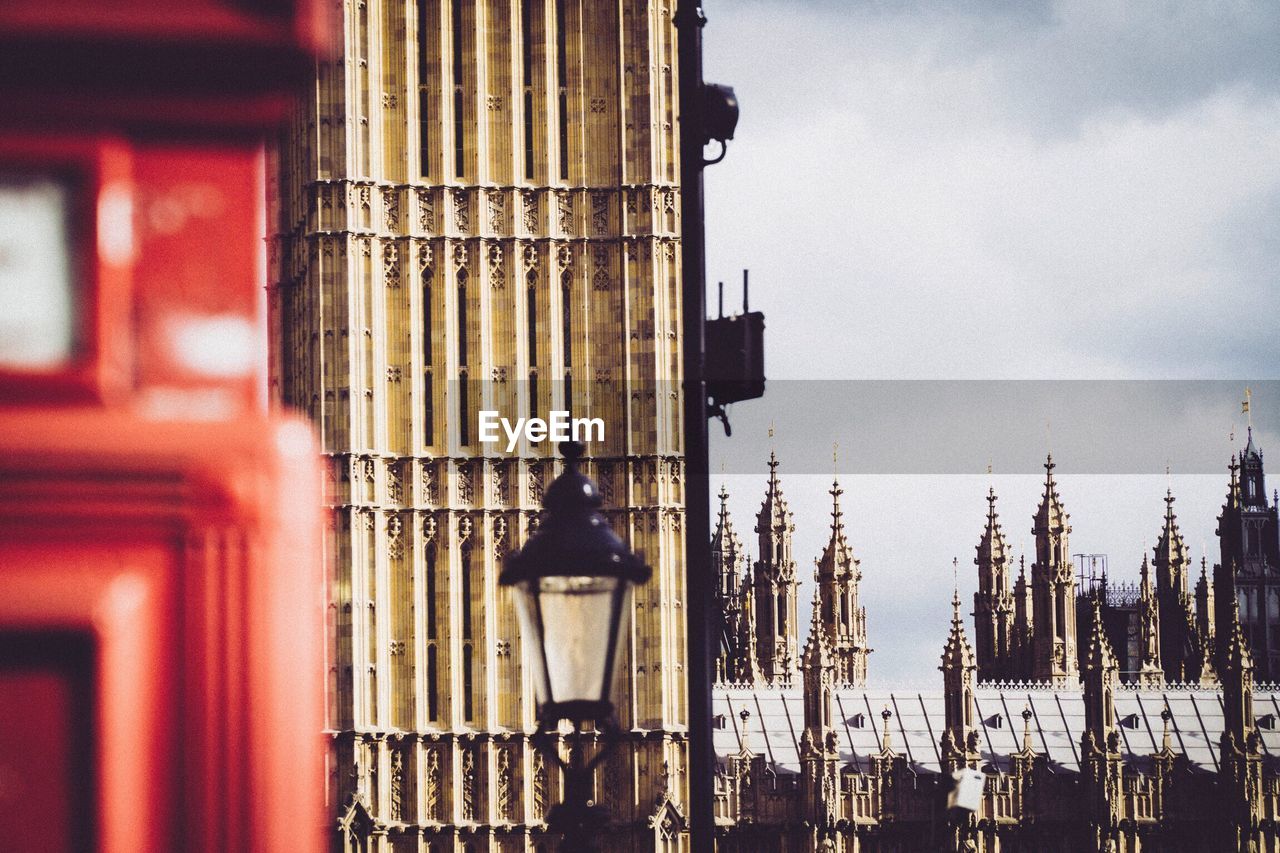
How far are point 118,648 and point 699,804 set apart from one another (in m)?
3.55

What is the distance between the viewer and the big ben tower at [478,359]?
111 ft

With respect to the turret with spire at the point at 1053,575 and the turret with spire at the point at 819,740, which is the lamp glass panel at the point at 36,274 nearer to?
the turret with spire at the point at 819,740

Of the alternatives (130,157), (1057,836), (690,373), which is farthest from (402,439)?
(130,157)

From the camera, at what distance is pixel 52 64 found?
3564 millimetres

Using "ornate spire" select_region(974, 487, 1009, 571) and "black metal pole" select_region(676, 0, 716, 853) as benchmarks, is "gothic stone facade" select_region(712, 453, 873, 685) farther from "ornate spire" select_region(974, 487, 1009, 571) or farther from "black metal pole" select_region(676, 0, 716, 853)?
"black metal pole" select_region(676, 0, 716, 853)

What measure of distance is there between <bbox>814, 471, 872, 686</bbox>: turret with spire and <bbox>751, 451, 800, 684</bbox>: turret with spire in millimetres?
834

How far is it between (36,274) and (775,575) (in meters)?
41.8

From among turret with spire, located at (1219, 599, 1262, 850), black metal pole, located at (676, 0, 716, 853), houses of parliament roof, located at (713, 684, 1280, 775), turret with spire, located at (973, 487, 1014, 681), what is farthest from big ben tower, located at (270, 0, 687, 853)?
black metal pole, located at (676, 0, 716, 853)

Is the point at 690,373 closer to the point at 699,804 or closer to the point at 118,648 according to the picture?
the point at 699,804

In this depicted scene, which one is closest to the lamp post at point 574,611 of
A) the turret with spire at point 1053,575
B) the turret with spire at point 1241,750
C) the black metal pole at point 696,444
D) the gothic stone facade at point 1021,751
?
the black metal pole at point 696,444

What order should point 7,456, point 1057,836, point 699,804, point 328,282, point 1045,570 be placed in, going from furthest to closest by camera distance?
point 1045,570
point 1057,836
point 328,282
point 699,804
point 7,456

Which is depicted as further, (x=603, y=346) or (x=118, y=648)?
(x=603, y=346)

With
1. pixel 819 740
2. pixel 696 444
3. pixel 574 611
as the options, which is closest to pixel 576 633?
pixel 574 611

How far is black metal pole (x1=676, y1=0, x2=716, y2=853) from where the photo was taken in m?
6.83
